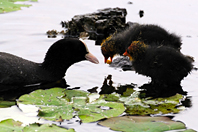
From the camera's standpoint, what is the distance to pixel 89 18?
9188mm

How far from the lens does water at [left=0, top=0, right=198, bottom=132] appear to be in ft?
18.6

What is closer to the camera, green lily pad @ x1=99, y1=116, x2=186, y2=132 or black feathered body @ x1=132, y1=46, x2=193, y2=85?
green lily pad @ x1=99, y1=116, x2=186, y2=132

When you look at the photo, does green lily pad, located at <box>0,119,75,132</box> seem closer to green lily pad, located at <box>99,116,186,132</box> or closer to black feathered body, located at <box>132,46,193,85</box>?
green lily pad, located at <box>99,116,186,132</box>

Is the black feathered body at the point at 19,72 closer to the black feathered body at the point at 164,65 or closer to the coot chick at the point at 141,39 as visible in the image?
the coot chick at the point at 141,39

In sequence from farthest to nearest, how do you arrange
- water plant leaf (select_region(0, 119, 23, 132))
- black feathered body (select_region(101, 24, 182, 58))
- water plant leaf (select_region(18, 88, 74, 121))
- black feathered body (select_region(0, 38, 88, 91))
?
1. black feathered body (select_region(101, 24, 182, 58))
2. black feathered body (select_region(0, 38, 88, 91))
3. water plant leaf (select_region(18, 88, 74, 121))
4. water plant leaf (select_region(0, 119, 23, 132))

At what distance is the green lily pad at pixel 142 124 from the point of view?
444 cm

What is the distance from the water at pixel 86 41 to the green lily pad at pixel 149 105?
0.21 meters

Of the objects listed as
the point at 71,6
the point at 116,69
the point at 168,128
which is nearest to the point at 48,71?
the point at 116,69

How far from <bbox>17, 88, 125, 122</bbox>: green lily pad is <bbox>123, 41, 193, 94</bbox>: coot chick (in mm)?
1253

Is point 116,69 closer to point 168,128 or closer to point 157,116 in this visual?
point 157,116

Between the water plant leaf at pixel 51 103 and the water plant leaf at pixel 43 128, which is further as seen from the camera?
the water plant leaf at pixel 51 103

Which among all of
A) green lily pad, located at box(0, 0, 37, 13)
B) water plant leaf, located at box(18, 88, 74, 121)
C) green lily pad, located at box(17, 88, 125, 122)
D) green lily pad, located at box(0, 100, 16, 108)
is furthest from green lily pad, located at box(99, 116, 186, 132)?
green lily pad, located at box(0, 0, 37, 13)

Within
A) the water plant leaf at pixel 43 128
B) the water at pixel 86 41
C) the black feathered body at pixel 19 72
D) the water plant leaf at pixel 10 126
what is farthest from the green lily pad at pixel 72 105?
the black feathered body at pixel 19 72

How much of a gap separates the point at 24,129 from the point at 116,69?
316 centimetres
